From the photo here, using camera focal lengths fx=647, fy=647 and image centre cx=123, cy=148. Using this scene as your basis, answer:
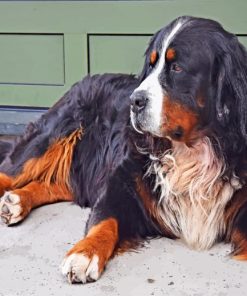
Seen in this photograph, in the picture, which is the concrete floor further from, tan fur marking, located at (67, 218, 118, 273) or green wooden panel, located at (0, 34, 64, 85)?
green wooden panel, located at (0, 34, 64, 85)

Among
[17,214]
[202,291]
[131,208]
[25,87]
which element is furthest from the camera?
[25,87]

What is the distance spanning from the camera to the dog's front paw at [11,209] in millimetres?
3586

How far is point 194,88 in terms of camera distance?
2967 millimetres

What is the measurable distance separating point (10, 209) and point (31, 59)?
72.4 inches

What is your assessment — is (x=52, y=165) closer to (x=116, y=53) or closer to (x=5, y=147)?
(x=5, y=147)

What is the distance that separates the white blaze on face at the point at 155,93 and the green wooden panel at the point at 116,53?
1.82 metres

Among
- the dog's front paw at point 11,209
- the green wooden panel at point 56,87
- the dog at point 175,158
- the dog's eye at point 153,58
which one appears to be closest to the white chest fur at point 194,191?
the dog at point 175,158

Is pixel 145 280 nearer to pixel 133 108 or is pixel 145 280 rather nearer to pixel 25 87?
pixel 133 108

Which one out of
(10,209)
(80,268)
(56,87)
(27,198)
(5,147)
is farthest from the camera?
(56,87)

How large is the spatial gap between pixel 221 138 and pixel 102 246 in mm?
758

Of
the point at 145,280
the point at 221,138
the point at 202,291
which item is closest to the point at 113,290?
the point at 145,280

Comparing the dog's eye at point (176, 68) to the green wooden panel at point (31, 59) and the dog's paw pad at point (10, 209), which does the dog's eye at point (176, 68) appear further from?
the green wooden panel at point (31, 59)

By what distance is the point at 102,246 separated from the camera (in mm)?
3016

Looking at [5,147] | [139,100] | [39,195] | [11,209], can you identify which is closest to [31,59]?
[5,147]
